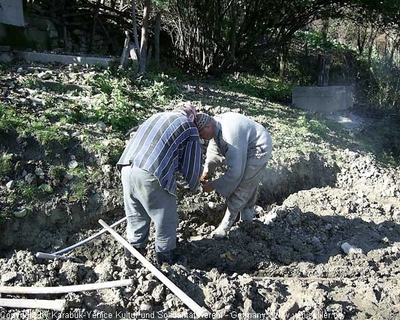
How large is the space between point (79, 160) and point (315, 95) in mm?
6718

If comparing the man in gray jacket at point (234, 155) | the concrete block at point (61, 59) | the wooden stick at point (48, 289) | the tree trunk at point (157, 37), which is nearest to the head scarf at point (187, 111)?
the man in gray jacket at point (234, 155)

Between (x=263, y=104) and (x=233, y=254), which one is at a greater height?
(x=263, y=104)

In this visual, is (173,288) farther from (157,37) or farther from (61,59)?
(157,37)

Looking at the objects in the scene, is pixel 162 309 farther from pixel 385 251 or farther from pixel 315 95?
pixel 315 95

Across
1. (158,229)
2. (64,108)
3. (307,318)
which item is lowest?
(307,318)

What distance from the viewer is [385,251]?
4.94 metres

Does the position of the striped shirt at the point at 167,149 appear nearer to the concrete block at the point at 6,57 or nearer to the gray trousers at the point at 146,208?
the gray trousers at the point at 146,208

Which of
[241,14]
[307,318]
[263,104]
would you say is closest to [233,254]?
[307,318]

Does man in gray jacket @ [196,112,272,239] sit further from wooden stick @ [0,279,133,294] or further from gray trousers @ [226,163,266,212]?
wooden stick @ [0,279,133,294]

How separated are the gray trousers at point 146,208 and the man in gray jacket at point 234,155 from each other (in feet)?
2.14

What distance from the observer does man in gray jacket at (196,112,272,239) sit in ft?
14.3

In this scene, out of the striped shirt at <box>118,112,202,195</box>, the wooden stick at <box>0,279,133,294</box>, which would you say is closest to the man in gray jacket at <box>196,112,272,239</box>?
the striped shirt at <box>118,112,202,195</box>

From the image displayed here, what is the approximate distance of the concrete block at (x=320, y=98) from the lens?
10648 mm

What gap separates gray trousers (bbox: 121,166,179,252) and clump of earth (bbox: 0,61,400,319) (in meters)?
0.26
